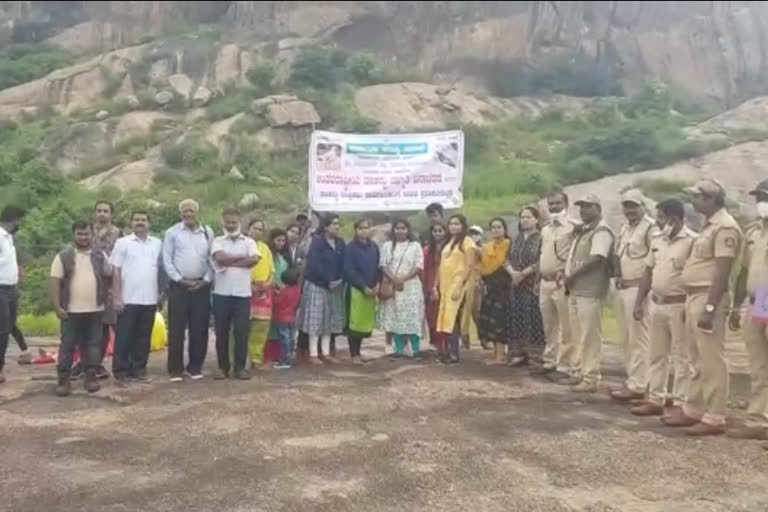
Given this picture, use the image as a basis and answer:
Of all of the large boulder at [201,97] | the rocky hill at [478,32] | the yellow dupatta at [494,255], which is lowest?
the yellow dupatta at [494,255]

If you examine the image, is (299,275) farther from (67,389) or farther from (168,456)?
(168,456)

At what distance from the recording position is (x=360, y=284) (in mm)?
8266

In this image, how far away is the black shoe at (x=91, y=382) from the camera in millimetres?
6777

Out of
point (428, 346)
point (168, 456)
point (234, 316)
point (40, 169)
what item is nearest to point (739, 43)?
point (40, 169)

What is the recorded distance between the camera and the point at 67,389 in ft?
22.0

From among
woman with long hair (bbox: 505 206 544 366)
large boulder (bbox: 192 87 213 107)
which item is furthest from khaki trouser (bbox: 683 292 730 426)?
large boulder (bbox: 192 87 213 107)

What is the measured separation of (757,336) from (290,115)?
74.3 ft

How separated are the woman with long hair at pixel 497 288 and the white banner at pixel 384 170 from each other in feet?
9.20

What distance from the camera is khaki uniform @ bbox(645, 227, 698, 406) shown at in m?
5.99

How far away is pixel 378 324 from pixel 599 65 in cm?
3027

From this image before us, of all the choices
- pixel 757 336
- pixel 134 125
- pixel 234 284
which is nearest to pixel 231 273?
pixel 234 284

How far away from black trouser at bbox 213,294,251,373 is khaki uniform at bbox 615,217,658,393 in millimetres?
2866

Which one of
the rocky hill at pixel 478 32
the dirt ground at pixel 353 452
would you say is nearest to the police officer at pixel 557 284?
the dirt ground at pixel 353 452

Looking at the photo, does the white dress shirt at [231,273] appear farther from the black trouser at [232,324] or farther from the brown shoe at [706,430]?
the brown shoe at [706,430]
